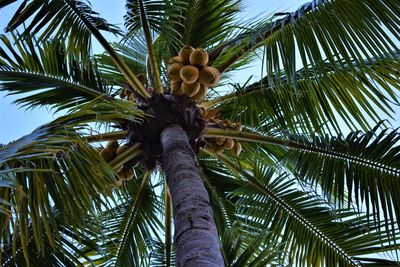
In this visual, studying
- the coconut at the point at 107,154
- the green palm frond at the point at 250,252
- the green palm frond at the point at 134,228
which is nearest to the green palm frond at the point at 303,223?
the green palm frond at the point at 250,252

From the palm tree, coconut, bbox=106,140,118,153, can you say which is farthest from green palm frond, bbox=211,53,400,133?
coconut, bbox=106,140,118,153

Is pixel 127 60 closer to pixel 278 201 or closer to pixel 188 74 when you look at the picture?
pixel 188 74

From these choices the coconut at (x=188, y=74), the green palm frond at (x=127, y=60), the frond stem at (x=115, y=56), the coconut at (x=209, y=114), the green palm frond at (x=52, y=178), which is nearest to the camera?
the green palm frond at (x=52, y=178)

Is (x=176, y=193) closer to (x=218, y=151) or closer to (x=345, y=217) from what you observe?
(x=218, y=151)

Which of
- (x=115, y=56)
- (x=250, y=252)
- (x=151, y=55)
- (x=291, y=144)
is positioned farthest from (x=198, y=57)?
(x=250, y=252)

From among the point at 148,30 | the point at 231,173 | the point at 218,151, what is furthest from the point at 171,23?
the point at 231,173

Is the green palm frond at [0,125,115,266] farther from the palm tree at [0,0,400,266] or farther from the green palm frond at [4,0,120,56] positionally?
the green palm frond at [4,0,120,56]

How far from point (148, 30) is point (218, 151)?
1.19 m

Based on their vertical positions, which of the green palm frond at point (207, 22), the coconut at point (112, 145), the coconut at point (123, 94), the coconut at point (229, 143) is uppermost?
the green palm frond at point (207, 22)

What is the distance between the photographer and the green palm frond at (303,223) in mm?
5008

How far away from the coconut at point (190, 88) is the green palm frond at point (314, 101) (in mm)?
646

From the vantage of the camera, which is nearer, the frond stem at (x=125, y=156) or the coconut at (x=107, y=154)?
the frond stem at (x=125, y=156)

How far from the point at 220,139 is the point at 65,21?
1603mm

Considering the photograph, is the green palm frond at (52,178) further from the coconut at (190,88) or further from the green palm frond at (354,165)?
the green palm frond at (354,165)
